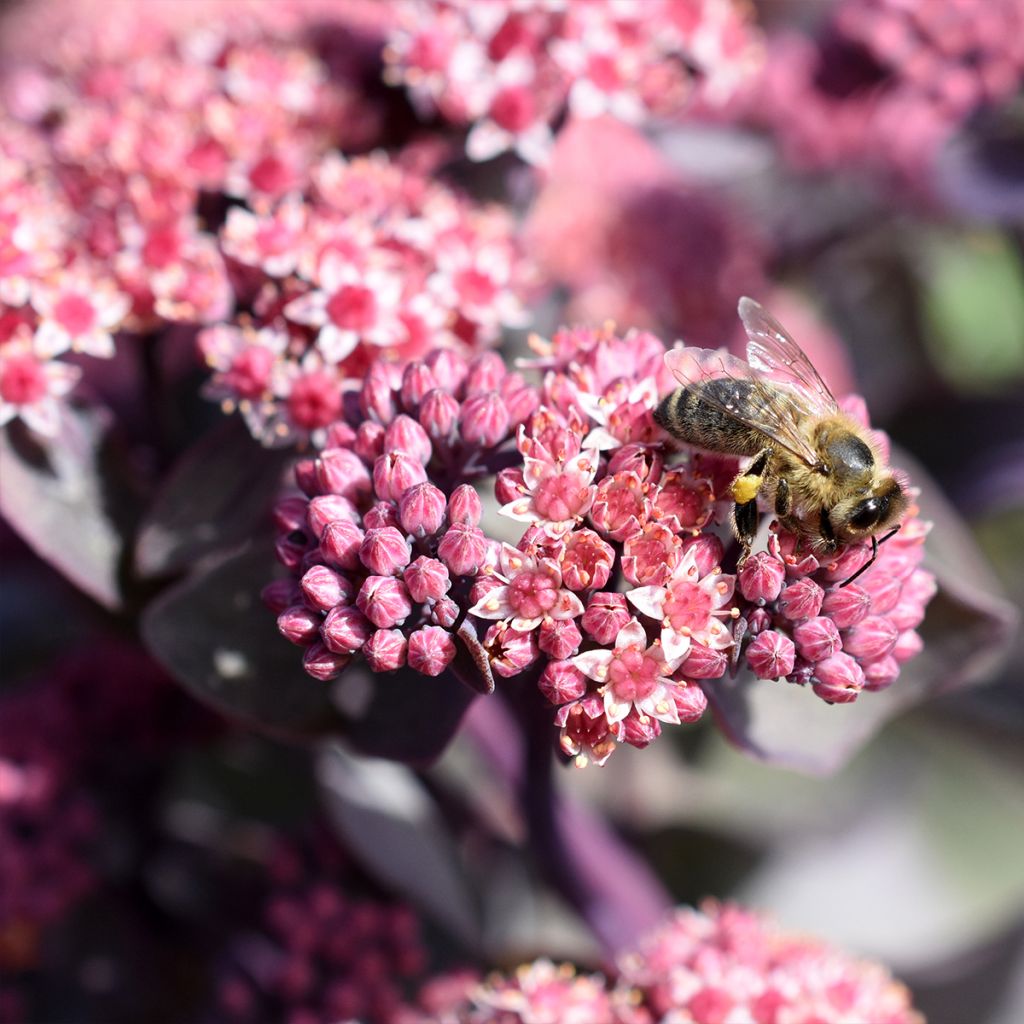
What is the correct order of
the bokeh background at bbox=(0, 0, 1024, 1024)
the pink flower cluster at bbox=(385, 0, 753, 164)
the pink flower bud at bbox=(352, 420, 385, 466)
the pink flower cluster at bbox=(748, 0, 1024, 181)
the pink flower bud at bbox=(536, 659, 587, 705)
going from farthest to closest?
1. the pink flower cluster at bbox=(748, 0, 1024, 181)
2. the bokeh background at bbox=(0, 0, 1024, 1024)
3. the pink flower cluster at bbox=(385, 0, 753, 164)
4. the pink flower bud at bbox=(352, 420, 385, 466)
5. the pink flower bud at bbox=(536, 659, 587, 705)

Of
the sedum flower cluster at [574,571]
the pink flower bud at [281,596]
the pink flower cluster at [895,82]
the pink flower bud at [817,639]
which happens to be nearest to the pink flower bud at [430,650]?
the sedum flower cluster at [574,571]

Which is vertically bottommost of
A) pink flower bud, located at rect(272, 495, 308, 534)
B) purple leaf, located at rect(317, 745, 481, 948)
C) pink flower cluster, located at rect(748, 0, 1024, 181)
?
purple leaf, located at rect(317, 745, 481, 948)

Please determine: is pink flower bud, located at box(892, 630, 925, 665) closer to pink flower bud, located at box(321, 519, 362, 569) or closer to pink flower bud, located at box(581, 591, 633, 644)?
pink flower bud, located at box(581, 591, 633, 644)

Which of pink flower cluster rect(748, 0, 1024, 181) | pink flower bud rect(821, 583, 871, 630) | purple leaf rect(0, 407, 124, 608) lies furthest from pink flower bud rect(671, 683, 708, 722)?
pink flower cluster rect(748, 0, 1024, 181)

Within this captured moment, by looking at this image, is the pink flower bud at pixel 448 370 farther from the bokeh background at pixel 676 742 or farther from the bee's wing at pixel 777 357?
the bokeh background at pixel 676 742

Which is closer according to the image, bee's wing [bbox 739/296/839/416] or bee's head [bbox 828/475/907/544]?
bee's head [bbox 828/475/907/544]

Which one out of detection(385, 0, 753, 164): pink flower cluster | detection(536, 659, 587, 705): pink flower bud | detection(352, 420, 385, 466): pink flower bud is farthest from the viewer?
detection(385, 0, 753, 164): pink flower cluster
